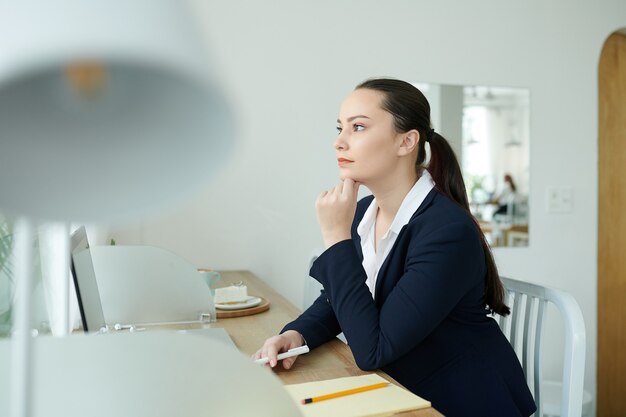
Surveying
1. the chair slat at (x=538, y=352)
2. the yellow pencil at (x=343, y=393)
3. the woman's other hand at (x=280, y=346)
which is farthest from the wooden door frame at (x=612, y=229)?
the yellow pencil at (x=343, y=393)

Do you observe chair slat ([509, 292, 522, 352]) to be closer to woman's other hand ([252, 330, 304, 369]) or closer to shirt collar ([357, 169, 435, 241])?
shirt collar ([357, 169, 435, 241])

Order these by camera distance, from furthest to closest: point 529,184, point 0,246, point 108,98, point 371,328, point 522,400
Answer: point 529,184, point 522,400, point 371,328, point 0,246, point 108,98

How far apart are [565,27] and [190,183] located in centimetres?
289

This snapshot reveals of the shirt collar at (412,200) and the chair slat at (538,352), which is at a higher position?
the shirt collar at (412,200)

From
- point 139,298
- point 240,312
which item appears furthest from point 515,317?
point 139,298

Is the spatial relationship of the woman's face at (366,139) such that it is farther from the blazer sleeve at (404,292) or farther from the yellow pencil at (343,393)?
the yellow pencil at (343,393)

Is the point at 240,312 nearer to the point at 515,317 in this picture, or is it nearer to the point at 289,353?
the point at 289,353

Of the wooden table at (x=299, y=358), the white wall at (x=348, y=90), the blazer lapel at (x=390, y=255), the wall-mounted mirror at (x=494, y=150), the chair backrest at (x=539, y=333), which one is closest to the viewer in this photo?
the wooden table at (x=299, y=358)

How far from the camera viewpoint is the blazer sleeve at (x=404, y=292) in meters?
1.06

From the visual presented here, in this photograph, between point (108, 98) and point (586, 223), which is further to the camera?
point (586, 223)

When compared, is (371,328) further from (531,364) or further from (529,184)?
(529,184)

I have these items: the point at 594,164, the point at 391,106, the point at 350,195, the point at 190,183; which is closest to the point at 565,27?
the point at 594,164

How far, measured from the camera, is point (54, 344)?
0.49m

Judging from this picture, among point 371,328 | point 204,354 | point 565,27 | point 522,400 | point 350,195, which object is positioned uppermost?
point 565,27
